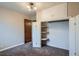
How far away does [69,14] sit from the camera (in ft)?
10.4

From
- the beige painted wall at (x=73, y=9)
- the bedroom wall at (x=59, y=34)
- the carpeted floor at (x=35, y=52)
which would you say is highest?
the beige painted wall at (x=73, y=9)

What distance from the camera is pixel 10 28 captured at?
399 cm

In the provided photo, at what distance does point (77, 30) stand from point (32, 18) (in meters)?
3.71

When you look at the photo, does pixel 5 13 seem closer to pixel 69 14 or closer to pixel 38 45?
pixel 38 45

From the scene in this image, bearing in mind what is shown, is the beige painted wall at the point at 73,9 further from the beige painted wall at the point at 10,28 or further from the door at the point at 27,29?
the door at the point at 27,29

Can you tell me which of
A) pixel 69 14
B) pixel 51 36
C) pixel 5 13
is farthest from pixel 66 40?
pixel 5 13

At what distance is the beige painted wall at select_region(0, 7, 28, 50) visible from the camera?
3557 millimetres

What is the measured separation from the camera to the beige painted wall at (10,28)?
11.7 feet

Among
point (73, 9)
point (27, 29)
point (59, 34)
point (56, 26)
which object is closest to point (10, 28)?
point (27, 29)

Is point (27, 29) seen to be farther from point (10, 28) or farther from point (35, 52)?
point (35, 52)

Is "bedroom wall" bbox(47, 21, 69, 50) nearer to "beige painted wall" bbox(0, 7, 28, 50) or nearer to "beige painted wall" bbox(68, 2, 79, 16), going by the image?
"beige painted wall" bbox(68, 2, 79, 16)

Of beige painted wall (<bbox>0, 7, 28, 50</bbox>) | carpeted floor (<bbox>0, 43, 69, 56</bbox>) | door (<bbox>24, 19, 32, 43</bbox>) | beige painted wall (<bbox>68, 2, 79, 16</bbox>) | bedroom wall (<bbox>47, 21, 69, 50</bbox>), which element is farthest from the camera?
door (<bbox>24, 19, 32, 43</bbox>)

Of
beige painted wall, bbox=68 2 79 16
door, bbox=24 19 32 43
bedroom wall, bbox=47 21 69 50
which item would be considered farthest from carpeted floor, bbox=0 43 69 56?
door, bbox=24 19 32 43

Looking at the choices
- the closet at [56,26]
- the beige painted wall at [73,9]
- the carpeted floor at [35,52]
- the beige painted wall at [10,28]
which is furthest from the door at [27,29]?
the beige painted wall at [73,9]
